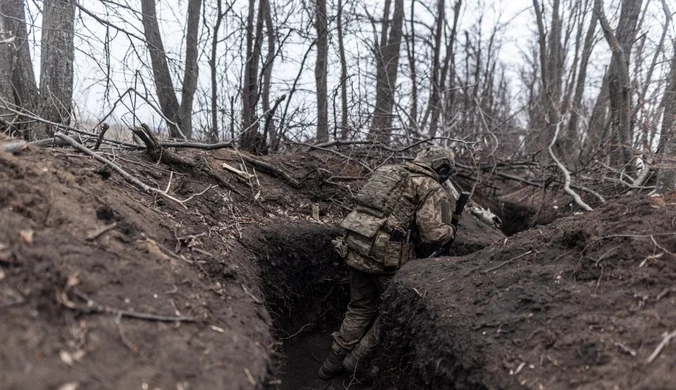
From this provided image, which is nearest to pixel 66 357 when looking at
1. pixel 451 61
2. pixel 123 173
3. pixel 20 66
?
pixel 123 173

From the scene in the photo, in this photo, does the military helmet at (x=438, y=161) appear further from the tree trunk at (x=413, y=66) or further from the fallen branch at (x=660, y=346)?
the tree trunk at (x=413, y=66)

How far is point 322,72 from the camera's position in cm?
891

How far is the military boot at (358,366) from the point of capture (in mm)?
4965

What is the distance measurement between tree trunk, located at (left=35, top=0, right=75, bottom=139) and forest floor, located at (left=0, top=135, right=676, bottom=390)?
148 centimetres

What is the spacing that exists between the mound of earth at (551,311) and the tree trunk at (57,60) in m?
4.45

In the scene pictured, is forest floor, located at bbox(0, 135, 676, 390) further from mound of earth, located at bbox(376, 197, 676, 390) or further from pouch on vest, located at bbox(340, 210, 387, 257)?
pouch on vest, located at bbox(340, 210, 387, 257)

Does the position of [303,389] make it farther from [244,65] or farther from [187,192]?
[244,65]

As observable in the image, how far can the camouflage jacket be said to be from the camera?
4875 millimetres

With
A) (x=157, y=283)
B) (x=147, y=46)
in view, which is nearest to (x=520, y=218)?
(x=147, y=46)

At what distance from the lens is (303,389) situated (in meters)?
5.17

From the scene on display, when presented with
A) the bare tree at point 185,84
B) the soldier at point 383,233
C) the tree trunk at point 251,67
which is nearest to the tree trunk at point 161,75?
the bare tree at point 185,84

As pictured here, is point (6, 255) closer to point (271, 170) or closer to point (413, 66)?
point (271, 170)

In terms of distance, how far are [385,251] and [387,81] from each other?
5.19 meters

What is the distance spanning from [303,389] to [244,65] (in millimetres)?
5692
